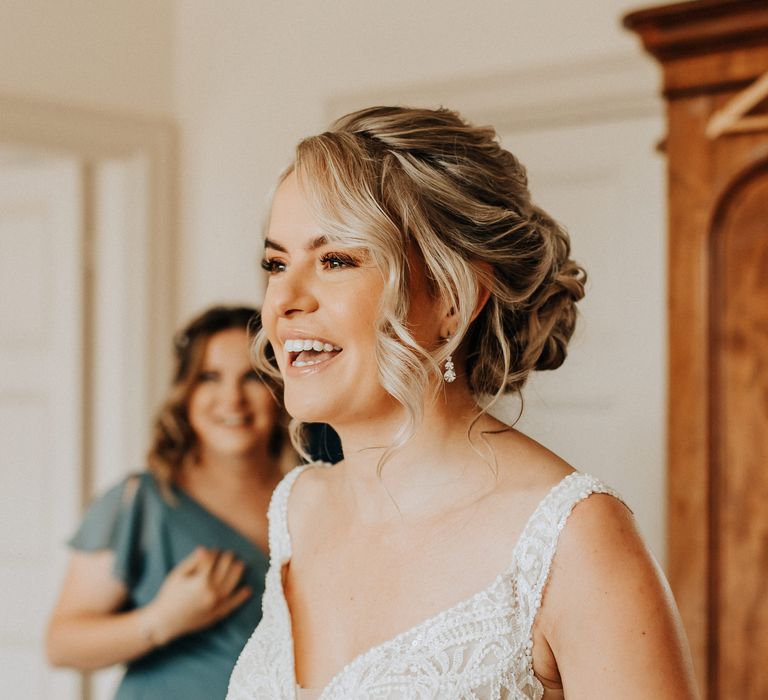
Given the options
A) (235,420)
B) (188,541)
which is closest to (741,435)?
(235,420)

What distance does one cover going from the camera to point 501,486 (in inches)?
48.1

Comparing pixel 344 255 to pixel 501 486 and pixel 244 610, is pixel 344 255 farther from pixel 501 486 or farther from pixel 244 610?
pixel 244 610

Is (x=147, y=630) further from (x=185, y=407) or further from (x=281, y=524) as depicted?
(x=281, y=524)

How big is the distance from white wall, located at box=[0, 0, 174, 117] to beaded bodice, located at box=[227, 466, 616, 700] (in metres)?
2.32

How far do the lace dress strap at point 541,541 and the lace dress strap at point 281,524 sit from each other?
44 centimetres

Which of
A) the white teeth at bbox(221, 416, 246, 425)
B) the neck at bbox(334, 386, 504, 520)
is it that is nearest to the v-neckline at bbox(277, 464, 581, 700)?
the neck at bbox(334, 386, 504, 520)

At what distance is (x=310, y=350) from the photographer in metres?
1.23

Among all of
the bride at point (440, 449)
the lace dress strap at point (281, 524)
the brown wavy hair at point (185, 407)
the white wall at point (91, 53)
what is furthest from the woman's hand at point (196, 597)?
the white wall at point (91, 53)

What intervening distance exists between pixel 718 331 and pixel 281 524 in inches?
29.6

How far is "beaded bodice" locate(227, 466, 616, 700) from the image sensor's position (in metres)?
1.13

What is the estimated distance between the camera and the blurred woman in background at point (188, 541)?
207 centimetres

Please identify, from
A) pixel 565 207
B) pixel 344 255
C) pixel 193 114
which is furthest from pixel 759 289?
pixel 193 114

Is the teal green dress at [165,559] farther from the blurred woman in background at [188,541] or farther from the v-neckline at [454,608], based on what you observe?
the v-neckline at [454,608]

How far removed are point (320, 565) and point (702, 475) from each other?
0.66 metres
